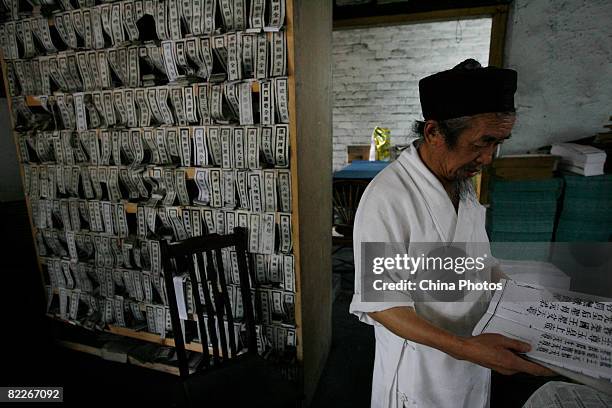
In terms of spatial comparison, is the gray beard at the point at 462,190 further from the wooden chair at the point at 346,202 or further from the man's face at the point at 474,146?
the wooden chair at the point at 346,202

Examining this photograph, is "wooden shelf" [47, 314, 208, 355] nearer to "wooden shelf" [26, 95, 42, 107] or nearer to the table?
"wooden shelf" [26, 95, 42, 107]

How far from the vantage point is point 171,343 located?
2184 millimetres

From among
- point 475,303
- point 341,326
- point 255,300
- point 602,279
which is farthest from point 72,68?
point 602,279

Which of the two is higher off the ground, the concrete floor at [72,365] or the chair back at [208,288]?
the chair back at [208,288]

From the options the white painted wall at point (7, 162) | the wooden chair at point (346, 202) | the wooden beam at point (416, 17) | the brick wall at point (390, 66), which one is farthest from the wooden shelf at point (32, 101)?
the brick wall at point (390, 66)

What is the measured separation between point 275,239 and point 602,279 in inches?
110

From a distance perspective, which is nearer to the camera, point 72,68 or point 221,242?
point 221,242

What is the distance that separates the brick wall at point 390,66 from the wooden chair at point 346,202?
269cm

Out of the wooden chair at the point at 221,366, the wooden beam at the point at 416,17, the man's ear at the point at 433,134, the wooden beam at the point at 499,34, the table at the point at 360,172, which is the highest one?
the wooden beam at the point at 416,17

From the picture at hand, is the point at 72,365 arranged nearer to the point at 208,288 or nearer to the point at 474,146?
the point at 208,288

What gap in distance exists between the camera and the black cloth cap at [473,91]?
38.2 inches

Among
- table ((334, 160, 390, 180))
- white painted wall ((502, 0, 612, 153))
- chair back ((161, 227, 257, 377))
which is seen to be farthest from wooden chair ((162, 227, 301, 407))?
white painted wall ((502, 0, 612, 153))

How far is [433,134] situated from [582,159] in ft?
6.91

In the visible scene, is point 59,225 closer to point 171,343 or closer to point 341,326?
point 171,343
